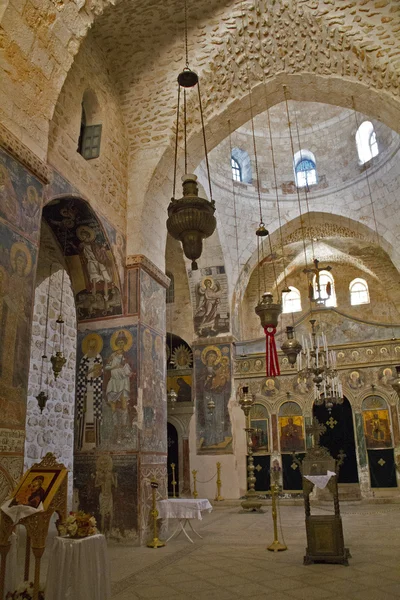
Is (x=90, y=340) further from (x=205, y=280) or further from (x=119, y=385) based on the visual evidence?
(x=205, y=280)

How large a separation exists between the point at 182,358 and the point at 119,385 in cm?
859

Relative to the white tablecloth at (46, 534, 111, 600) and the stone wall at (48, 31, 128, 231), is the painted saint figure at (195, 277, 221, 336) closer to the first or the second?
the stone wall at (48, 31, 128, 231)

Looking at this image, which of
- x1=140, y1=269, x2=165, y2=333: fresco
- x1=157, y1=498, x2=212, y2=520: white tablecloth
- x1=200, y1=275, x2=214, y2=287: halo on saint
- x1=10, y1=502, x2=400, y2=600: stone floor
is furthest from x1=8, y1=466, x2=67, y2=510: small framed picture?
x1=200, y1=275, x2=214, y2=287: halo on saint

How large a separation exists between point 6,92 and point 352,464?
14.3m

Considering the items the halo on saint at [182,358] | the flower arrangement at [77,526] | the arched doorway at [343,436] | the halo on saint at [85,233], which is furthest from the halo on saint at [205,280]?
the flower arrangement at [77,526]

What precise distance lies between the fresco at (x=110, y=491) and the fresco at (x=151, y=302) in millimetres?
2513

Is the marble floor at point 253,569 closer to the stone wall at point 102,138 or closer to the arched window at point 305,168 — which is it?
the stone wall at point 102,138

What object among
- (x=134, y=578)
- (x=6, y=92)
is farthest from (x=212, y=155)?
(x=134, y=578)

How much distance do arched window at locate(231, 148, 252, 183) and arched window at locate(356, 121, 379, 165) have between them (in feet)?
12.4

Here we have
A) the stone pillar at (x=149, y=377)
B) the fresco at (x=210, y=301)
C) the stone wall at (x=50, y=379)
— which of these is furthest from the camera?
the fresco at (x=210, y=301)

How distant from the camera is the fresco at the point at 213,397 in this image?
15148mm

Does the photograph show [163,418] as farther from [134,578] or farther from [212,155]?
[212,155]

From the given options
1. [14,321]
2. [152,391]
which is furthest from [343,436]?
[14,321]

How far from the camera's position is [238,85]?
33.7 feet
